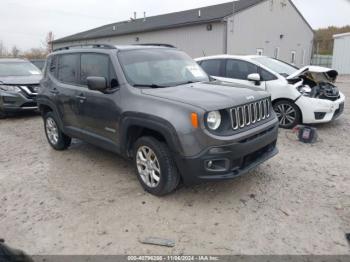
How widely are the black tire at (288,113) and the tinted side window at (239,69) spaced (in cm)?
98

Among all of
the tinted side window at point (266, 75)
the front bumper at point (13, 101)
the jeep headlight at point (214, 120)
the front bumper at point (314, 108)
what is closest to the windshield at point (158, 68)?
the jeep headlight at point (214, 120)

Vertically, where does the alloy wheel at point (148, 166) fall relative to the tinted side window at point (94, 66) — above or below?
below

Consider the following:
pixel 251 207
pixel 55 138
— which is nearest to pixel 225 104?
pixel 251 207

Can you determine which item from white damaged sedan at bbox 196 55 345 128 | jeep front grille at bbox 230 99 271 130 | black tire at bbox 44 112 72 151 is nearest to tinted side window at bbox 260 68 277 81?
white damaged sedan at bbox 196 55 345 128

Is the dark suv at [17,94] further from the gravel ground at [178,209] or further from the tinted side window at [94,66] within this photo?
the tinted side window at [94,66]

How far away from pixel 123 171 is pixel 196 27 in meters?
18.7

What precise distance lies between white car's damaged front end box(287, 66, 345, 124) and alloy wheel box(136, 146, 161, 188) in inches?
163

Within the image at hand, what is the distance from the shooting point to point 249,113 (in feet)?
12.3

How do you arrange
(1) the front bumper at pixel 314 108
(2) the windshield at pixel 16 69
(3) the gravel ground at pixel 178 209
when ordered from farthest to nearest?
(2) the windshield at pixel 16 69 → (1) the front bumper at pixel 314 108 → (3) the gravel ground at pixel 178 209

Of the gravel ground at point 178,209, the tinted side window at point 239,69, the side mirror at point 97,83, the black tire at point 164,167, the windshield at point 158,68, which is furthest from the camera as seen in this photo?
the tinted side window at point 239,69

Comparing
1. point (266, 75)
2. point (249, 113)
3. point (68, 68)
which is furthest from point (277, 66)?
point (68, 68)

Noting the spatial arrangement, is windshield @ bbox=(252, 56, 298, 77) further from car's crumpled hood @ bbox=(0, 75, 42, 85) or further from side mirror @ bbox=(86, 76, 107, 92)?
car's crumpled hood @ bbox=(0, 75, 42, 85)

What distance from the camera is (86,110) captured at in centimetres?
466

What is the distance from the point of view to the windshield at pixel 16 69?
955 centimetres
